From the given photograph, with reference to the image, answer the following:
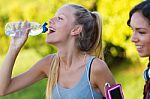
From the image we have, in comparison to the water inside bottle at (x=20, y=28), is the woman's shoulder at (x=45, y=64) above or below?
below

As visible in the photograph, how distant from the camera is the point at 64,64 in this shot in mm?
2438

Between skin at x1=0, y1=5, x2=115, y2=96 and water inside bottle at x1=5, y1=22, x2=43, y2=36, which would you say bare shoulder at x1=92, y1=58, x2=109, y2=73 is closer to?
skin at x1=0, y1=5, x2=115, y2=96

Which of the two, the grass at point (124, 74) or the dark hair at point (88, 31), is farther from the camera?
the grass at point (124, 74)

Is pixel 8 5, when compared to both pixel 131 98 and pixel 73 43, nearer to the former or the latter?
pixel 131 98

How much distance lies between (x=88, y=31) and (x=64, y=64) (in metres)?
0.22

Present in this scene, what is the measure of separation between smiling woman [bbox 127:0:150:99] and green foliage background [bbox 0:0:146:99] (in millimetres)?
2034

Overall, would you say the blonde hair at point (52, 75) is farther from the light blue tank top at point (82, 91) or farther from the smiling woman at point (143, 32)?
the smiling woman at point (143, 32)

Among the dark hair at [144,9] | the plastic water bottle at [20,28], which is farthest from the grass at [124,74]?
the dark hair at [144,9]

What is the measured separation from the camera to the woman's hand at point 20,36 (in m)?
2.46

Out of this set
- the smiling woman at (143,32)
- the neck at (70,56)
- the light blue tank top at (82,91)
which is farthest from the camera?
the neck at (70,56)

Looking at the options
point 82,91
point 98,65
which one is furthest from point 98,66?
point 82,91

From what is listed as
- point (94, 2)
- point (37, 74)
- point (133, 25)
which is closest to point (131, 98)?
point (94, 2)

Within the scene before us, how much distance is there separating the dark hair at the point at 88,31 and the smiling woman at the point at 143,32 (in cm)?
50

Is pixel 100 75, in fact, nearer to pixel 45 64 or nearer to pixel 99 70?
pixel 99 70
